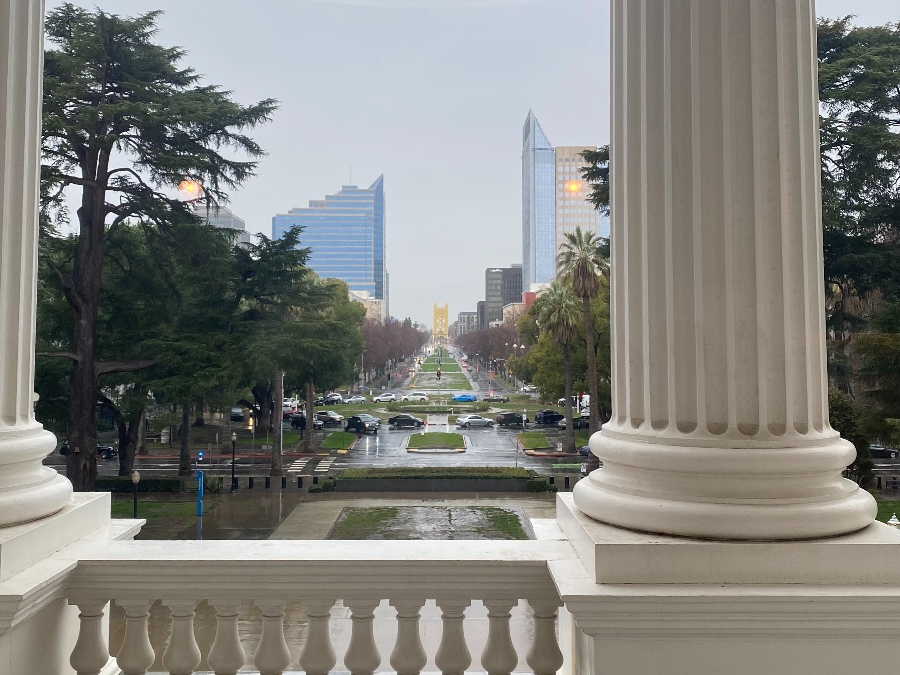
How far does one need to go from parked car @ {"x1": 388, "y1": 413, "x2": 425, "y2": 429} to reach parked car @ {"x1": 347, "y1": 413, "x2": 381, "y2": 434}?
2.34 ft

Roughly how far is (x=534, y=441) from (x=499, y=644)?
82.4 ft

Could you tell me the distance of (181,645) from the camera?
2.24m

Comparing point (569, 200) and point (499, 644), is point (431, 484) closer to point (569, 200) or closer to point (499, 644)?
point (569, 200)

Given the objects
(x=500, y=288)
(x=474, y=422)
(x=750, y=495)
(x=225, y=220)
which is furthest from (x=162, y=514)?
(x=500, y=288)

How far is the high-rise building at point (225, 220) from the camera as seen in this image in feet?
67.2

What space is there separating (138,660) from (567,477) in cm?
1738

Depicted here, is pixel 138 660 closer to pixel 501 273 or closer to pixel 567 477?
pixel 567 477

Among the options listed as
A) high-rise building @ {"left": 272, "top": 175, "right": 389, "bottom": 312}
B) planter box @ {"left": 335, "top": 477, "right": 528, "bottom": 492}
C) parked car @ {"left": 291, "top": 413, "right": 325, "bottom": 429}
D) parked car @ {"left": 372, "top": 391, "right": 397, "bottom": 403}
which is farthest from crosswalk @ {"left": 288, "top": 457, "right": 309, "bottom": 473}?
high-rise building @ {"left": 272, "top": 175, "right": 389, "bottom": 312}

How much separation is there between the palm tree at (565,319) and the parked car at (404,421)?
7.40 m

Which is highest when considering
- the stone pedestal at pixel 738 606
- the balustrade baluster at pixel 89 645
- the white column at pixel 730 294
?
the white column at pixel 730 294

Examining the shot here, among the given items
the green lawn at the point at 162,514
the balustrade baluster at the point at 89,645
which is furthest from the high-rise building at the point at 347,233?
the balustrade baluster at the point at 89,645

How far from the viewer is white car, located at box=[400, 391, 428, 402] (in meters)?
39.7

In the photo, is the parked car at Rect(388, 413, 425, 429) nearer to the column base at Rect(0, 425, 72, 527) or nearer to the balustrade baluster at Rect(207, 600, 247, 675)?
the column base at Rect(0, 425, 72, 527)

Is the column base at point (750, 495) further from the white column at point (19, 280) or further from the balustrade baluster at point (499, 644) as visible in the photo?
the white column at point (19, 280)
